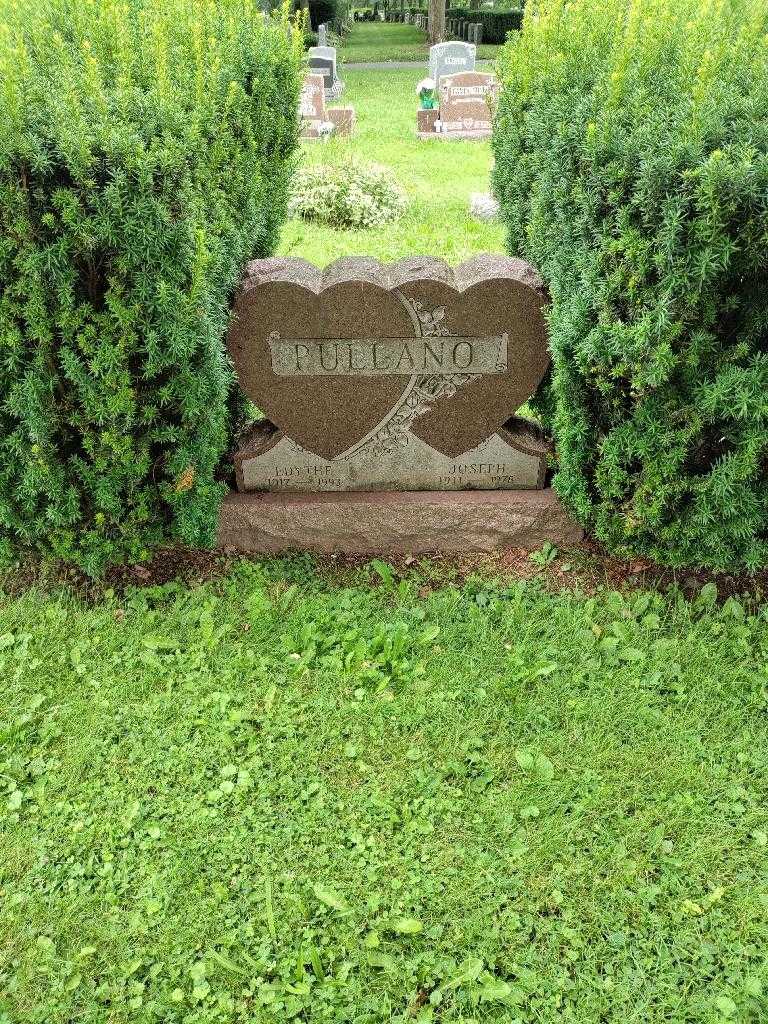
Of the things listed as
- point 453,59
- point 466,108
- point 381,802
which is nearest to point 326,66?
point 453,59

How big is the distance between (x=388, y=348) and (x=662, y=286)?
1.23 m

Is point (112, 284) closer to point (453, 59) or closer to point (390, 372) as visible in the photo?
point (390, 372)

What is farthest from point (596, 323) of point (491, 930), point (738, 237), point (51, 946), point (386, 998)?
point (51, 946)

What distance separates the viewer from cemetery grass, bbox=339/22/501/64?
3098cm

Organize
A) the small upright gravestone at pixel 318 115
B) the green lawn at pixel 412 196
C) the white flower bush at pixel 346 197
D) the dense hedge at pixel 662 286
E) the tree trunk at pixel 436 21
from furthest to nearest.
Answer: the tree trunk at pixel 436 21 → the small upright gravestone at pixel 318 115 → the white flower bush at pixel 346 197 → the green lawn at pixel 412 196 → the dense hedge at pixel 662 286

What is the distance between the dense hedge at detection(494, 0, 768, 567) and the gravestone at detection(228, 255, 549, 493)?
A: 24 cm

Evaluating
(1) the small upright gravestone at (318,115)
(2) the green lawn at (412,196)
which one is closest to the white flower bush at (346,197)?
(2) the green lawn at (412,196)

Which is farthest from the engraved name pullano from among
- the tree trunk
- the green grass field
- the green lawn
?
the tree trunk

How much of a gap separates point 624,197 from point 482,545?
5.62 feet

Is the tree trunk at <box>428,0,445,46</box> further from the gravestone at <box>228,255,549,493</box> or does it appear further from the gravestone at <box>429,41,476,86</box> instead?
the gravestone at <box>228,255,549,493</box>

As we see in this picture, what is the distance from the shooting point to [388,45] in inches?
1414

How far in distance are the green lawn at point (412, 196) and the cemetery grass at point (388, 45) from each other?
12426 mm

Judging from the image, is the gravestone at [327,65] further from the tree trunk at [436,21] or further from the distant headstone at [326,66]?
the tree trunk at [436,21]

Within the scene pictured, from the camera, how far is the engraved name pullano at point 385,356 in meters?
3.59
